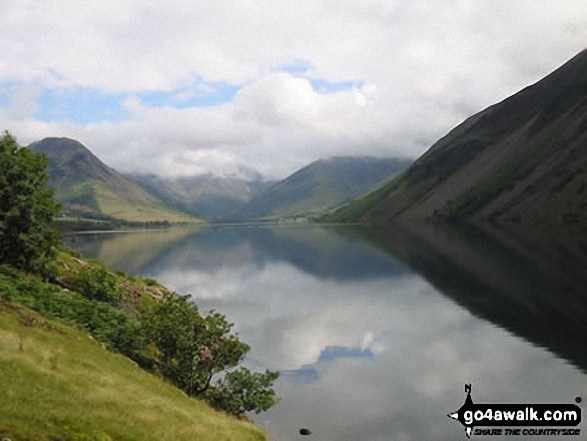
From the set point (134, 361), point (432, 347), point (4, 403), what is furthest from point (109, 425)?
point (432, 347)

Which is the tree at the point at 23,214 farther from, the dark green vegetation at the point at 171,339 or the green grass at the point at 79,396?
the green grass at the point at 79,396

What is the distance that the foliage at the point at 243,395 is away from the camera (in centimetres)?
3819

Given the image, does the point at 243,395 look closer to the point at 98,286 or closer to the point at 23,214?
the point at 98,286

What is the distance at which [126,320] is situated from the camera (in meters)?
43.8

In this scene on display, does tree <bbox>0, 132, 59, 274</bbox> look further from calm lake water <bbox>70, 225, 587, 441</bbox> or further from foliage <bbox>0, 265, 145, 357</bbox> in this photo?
calm lake water <bbox>70, 225, 587, 441</bbox>

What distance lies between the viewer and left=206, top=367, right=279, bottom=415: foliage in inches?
1503

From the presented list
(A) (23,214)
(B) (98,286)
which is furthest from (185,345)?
(A) (23,214)

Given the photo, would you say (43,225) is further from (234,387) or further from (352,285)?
(352,285)

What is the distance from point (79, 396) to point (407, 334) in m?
51.9

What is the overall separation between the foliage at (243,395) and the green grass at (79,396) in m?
4.29

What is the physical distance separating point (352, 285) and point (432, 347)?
2163 inches

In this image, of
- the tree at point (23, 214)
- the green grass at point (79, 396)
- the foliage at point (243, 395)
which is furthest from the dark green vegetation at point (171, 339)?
the tree at point (23, 214)

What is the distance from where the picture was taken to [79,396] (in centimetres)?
2497

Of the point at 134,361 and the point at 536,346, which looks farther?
the point at 536,346
